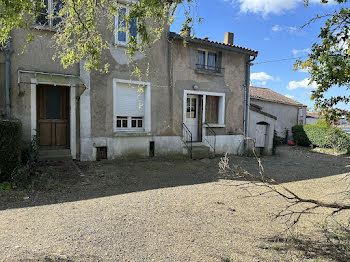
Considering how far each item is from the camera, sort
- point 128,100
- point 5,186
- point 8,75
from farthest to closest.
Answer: point 128,100 → point 8,75 → point 5,186

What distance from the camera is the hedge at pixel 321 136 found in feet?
48.4

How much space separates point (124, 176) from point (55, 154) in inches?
98.8

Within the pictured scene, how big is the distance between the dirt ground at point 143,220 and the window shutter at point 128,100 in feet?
9.43

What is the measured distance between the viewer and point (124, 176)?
720 cm

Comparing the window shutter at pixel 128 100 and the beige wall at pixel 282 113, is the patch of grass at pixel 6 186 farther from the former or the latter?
the beige wall at pixel 282 113

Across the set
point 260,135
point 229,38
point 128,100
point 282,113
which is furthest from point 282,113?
point 128,100

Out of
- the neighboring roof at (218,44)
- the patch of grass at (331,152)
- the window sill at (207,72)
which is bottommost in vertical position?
the patch of grass at (331,152)

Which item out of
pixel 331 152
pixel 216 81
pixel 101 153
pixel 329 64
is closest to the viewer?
pixel 329 64

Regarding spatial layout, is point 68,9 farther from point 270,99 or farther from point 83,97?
point 270,99

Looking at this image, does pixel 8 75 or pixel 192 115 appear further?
pixel 192 115

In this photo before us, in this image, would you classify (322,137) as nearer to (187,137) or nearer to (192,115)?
(192,115)

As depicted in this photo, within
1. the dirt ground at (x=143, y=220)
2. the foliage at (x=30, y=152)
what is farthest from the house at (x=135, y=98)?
the dirt ground at (x=143, y=220)

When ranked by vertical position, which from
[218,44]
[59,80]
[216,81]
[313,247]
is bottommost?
[313,247]

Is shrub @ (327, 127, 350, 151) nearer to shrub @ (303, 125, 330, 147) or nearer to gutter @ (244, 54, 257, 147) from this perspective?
shrub @ (303, 125, 330, 147)
